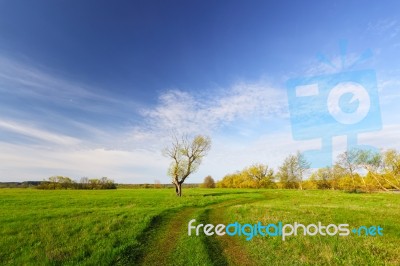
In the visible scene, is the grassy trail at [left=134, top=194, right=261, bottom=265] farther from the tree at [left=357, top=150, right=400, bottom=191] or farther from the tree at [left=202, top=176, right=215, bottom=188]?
the tree at [left=202, top=176, right=215, bottom=188]

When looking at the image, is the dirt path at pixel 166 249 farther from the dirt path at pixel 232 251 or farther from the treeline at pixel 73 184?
the treeline at pixel 73 184

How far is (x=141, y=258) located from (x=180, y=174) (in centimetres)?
3896

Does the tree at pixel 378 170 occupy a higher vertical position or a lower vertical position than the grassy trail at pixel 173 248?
higher

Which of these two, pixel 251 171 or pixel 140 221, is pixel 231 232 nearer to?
pixel 140 221

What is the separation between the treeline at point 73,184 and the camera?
339 feet

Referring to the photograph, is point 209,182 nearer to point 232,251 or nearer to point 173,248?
point 173,248

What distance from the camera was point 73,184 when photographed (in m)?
107

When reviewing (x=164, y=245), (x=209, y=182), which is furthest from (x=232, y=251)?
(x=209, y=182)

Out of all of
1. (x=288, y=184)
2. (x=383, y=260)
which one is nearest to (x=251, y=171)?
(x=288, y=184)

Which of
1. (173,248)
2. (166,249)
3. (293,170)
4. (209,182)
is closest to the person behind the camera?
(166,249)

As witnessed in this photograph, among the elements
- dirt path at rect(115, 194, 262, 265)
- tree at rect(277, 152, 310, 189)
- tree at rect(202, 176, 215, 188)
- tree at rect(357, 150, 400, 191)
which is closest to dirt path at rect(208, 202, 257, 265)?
dirt path at rect(115, 194, 262, 265)

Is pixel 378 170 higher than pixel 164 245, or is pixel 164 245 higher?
pixel 378 170

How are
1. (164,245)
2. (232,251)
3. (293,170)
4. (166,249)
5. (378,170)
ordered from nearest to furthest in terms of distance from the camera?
(378,170) → (232,251) → (166,249) → (164,245) → (293,170)

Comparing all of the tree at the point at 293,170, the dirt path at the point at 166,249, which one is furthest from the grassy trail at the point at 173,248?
the tree at the point at 293,170
